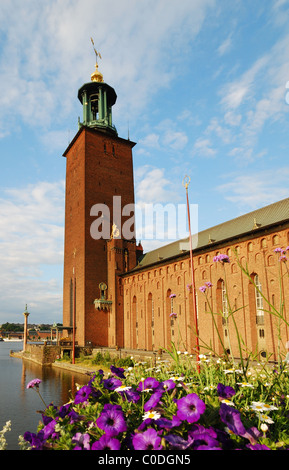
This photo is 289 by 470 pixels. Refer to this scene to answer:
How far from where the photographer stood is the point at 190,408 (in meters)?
2.11

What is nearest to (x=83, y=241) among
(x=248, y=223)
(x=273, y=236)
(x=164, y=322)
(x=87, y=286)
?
(x=87, y=286)

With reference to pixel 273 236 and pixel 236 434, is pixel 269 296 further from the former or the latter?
pixel 236 434

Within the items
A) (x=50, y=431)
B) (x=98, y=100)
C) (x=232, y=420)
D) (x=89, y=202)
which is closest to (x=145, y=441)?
(x=232, y=420)

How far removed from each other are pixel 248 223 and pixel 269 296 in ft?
24.6

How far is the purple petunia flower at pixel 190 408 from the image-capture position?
6.68 ft

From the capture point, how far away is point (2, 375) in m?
32.8

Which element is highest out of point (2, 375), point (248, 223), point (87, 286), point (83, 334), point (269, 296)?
point (248, 223)

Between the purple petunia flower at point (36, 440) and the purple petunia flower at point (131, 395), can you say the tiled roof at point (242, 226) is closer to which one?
the purple petunia flower at point (131, 395)

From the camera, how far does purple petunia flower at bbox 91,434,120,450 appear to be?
1928 mm

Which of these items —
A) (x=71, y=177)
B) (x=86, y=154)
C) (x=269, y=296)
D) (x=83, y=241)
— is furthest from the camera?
(x=71, y=177)

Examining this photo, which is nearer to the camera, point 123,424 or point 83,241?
point 123,424

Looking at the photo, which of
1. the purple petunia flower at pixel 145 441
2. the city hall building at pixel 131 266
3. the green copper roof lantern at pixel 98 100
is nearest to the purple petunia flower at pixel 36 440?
the purple petunia flower at pixel 145 441

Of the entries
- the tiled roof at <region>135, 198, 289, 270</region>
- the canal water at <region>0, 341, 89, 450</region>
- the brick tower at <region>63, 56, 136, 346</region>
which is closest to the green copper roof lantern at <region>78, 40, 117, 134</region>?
the brick tower at <region>63, 56, 136, 346</region>

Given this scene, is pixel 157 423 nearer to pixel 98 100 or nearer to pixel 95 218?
pixel 95 218
